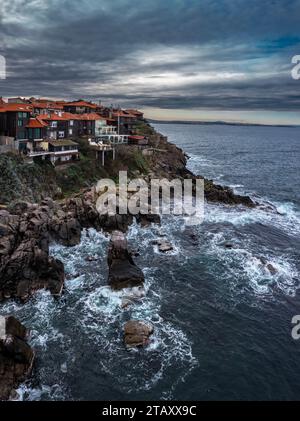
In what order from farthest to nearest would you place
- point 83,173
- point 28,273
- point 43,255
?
point 83,173 < point 43,255 < point 28,273

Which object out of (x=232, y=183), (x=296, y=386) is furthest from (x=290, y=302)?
(x=232, y=183)

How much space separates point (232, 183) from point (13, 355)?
89.9 m

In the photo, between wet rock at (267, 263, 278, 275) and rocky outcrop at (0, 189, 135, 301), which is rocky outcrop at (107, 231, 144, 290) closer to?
rocky outcrop at (0, 189, 135, 301)

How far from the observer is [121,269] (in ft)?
143

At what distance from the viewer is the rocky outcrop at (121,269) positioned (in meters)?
41.9

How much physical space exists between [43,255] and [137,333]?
15596mm

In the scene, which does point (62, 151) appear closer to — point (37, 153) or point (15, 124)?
point (37, 153)

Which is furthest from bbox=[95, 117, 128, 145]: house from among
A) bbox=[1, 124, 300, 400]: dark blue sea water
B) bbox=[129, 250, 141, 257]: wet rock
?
bbox=[129, 250, 141, 257]: wet rock

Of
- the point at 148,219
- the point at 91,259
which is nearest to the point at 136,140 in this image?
the point at 148,219

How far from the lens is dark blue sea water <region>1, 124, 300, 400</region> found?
1118 inches

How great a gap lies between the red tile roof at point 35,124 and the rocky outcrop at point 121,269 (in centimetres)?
4013

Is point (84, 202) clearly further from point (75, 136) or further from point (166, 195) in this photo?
point (75, 136)

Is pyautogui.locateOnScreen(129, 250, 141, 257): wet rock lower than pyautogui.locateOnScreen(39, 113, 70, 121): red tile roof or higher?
lower

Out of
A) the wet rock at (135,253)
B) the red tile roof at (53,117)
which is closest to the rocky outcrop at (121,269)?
the wet rock at (135,253)
